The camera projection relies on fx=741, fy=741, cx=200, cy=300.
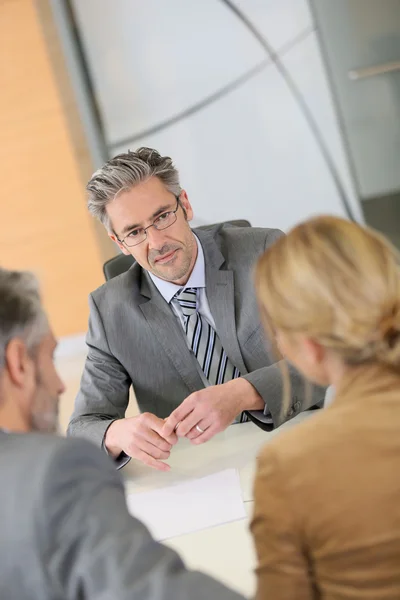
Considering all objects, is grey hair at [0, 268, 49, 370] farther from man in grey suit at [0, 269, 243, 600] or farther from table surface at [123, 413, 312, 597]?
table surface at [123, 413, 312, 597]

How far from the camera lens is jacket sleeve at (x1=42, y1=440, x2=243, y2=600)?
0.89 meters

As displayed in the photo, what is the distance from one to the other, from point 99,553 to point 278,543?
0.23 meters

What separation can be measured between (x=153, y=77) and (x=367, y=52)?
4.03 ft

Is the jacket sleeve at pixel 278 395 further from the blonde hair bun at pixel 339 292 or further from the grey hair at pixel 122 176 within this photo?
the blonde hair bun at pixel 339 292

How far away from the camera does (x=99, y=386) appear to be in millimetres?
2096

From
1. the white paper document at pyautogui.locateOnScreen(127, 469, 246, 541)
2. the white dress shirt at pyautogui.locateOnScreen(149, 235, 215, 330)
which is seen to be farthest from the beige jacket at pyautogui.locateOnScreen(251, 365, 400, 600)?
the white dress shirt at pyautogui.locateOnScreen(149, 235, 215, 330)

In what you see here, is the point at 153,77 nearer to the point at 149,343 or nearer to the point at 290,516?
the point at 149,343

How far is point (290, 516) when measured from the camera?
0.94m

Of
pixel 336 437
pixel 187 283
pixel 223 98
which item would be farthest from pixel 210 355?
pixel 223 98

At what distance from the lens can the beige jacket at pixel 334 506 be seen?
902 millimetres

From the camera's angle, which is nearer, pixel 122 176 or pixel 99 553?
pixel 99 553

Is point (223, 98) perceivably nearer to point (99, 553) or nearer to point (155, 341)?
point (155, 341)

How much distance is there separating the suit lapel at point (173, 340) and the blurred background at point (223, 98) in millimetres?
2167

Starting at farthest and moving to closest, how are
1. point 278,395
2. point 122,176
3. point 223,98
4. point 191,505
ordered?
point 223,98 → point 122,176 → point 278,395 → point 191,505
